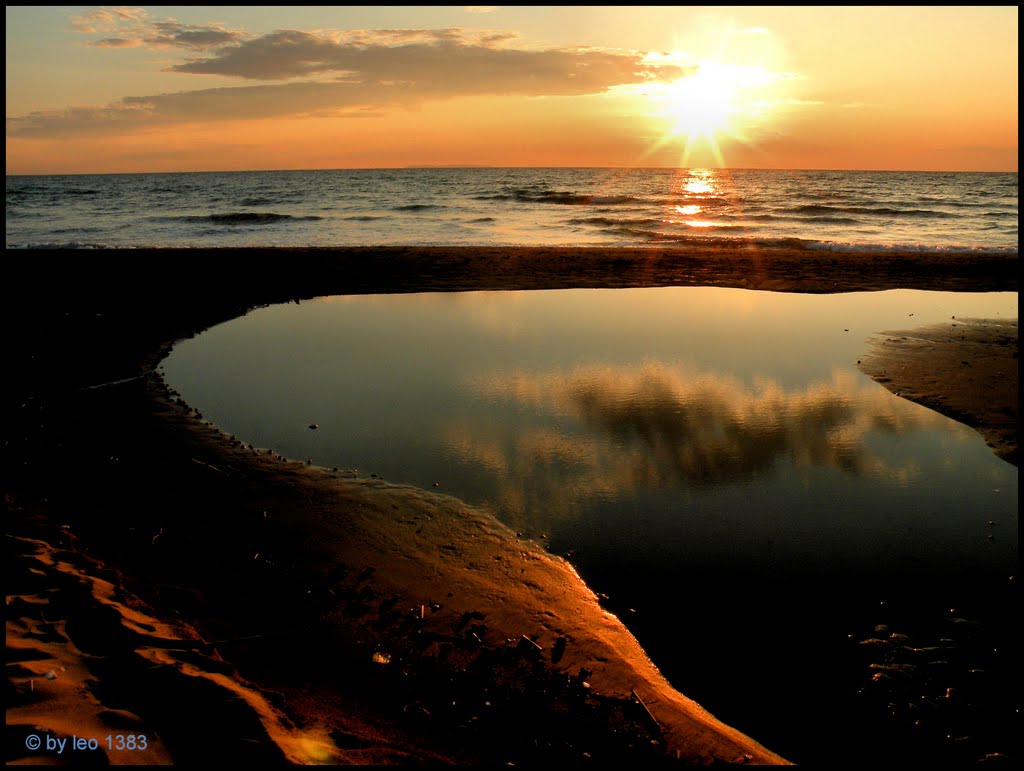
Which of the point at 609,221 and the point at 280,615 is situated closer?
the point at 280,615

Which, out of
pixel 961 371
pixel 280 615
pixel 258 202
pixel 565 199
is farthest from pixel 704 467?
pixel 565 199

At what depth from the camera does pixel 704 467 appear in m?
9.06

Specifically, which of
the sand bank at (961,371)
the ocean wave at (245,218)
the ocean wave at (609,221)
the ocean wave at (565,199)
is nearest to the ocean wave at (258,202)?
the ocean wave at (245,218)

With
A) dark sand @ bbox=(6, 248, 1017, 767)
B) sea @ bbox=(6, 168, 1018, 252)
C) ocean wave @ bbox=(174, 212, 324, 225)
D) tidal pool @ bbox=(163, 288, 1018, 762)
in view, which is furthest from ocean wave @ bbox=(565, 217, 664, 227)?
dark sand @ bbox=(6, 248, 1017, 767)

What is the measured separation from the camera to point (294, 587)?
6.46m

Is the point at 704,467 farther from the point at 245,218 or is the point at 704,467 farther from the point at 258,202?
the point at 258,202

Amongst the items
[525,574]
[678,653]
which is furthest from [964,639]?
[525,574]

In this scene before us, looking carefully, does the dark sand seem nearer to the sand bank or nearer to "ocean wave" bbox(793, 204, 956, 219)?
the sand bank

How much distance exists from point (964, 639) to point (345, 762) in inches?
203

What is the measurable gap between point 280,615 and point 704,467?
5482 millimetres

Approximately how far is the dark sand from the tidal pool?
0.58 m

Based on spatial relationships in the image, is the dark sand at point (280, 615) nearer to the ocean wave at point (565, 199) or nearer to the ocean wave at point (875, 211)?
the ocean wave at point (875, 211)

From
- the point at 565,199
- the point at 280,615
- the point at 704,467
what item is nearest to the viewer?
the point at 280,615

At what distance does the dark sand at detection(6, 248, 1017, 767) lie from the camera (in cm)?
436
